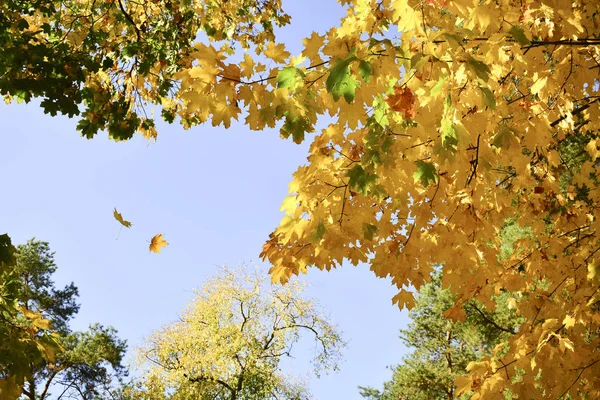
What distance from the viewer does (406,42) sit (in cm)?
274

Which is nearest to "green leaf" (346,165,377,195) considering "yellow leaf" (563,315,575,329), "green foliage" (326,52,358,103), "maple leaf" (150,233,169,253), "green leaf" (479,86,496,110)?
"green foliage" (326,52,358,103)

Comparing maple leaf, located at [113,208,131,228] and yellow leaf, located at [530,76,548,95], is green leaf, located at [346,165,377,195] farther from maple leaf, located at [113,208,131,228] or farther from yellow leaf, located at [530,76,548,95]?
maple leaf, located at [113,208,131,228]

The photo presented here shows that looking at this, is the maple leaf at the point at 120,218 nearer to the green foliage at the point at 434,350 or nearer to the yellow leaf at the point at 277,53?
the yellow leaf at the point at 277,53

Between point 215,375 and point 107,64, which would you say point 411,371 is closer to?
point 215,375

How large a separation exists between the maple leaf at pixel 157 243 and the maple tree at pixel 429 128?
5.08ft

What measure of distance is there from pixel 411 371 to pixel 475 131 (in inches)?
722

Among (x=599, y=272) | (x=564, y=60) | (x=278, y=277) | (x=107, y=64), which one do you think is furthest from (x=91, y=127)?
(x=599, y=272)

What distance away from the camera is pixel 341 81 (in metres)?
2.44

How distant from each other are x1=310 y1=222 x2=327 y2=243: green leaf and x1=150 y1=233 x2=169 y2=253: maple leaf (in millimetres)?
3290

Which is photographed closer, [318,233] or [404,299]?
[318,233]

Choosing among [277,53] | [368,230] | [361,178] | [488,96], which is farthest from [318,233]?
[488,96]

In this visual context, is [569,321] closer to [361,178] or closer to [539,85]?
[539,85]

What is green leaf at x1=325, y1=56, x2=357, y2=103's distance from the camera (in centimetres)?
244

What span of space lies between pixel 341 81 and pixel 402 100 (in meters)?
0.55
